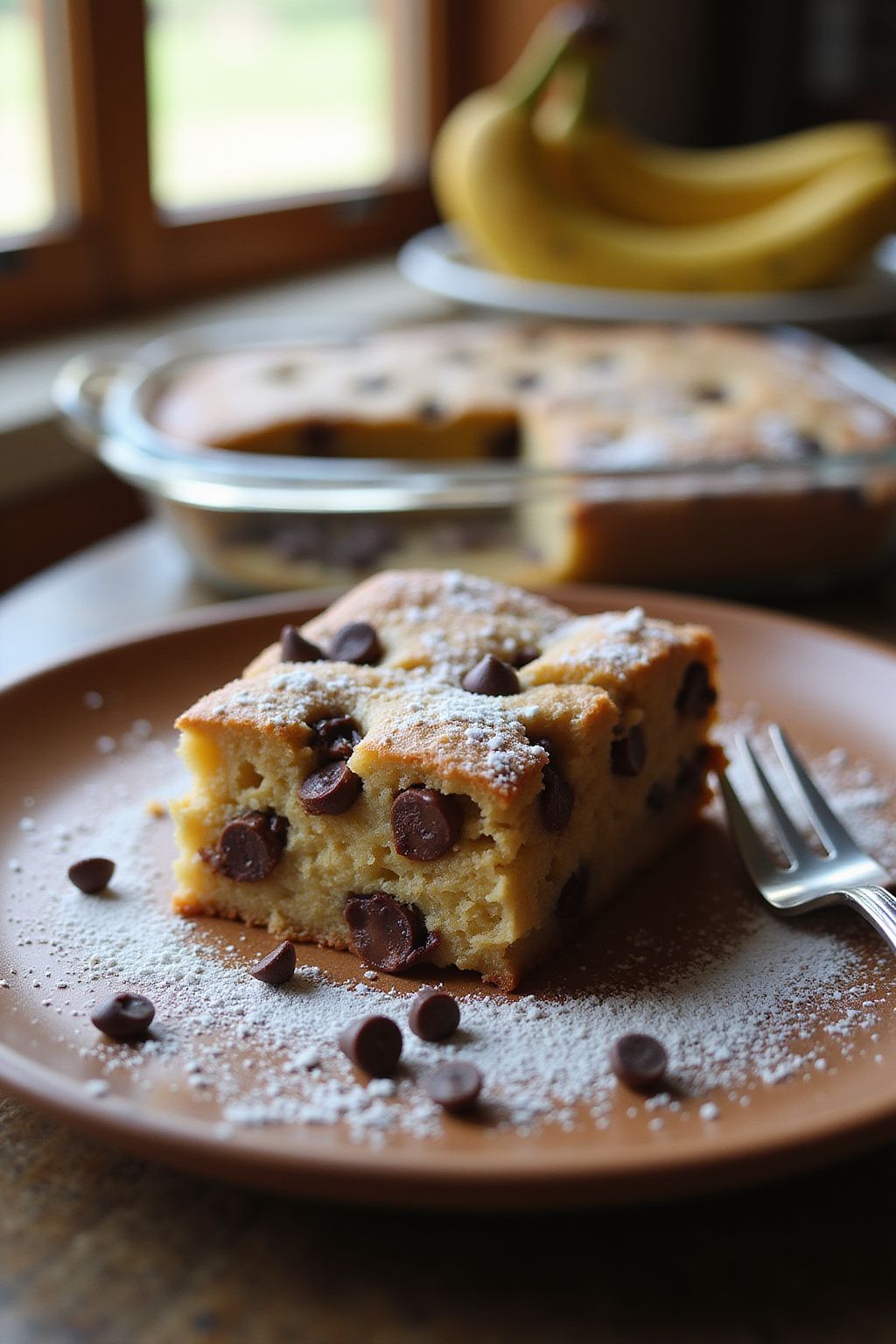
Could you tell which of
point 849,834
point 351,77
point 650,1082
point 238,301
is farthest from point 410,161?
point 650,1082

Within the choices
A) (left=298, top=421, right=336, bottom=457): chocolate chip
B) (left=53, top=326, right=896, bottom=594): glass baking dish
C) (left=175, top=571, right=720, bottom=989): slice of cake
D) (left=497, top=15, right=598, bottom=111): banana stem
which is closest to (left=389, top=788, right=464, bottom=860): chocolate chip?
(left=175, top=571, right=720, bottom=989): slice of cake

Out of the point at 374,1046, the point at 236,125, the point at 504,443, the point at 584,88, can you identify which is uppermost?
the point at 584,88

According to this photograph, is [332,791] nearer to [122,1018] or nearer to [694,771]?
[122,1018]

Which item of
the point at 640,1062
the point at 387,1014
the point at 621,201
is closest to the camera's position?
the point at 640,1062

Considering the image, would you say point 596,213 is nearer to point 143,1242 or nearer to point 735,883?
point 735,883

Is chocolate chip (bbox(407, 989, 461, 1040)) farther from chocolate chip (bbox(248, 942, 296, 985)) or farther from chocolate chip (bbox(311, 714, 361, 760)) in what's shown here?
chocolate chip (bbox(311, 714, 361, 760))

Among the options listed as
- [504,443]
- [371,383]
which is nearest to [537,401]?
[504,443]

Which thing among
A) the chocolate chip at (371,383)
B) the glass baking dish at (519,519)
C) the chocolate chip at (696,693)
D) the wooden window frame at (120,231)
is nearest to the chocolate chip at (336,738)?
the chocolate chip at (696,693)
